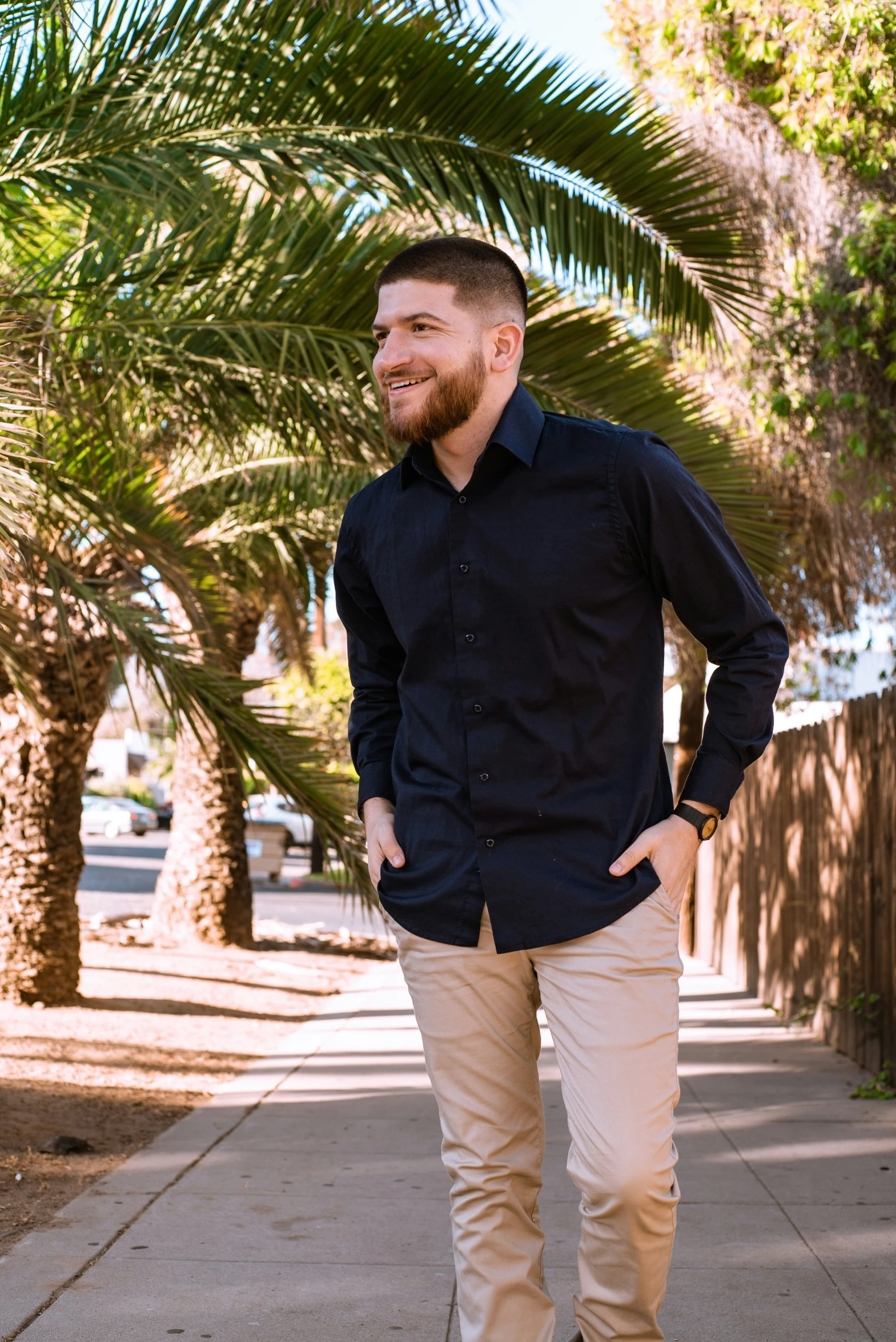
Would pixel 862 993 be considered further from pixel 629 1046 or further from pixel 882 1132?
pixel 629 1046

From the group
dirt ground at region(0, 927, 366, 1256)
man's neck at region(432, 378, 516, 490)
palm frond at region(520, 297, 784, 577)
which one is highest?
palm frond at region(520, 297, 784, 577)

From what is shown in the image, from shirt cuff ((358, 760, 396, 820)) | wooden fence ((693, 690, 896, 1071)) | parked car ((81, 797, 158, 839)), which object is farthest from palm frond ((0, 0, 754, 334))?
parked car ((81, 797, 158, 839))

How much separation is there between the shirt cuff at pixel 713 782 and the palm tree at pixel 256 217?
3.22 meters

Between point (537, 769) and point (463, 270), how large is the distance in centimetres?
90

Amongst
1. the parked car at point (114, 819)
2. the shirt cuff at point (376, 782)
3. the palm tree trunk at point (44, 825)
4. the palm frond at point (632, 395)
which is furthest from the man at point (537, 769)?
the parked car at point (114, 819)

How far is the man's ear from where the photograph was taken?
2.52m

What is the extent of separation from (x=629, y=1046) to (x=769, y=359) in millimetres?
9905

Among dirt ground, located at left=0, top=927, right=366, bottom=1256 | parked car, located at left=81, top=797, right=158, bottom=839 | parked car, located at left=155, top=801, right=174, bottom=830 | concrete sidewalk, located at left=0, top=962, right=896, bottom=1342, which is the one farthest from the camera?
parked car, located at left=155, top=801, right=174, bottom=830

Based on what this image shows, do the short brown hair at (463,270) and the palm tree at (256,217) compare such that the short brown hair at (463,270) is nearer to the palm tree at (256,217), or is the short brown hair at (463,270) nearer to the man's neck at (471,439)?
the man's neck at (471,439)

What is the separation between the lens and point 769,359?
1134cm

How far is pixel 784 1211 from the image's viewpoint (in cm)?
435

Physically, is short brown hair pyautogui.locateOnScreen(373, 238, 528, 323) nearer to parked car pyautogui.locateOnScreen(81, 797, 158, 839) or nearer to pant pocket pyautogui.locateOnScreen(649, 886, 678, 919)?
pant pocket pyautogui.locateOnScreen(649, 886, 678, 919)

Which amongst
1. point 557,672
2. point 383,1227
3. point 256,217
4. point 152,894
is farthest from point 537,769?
point 152,894

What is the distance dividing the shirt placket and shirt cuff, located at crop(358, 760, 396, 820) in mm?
380
